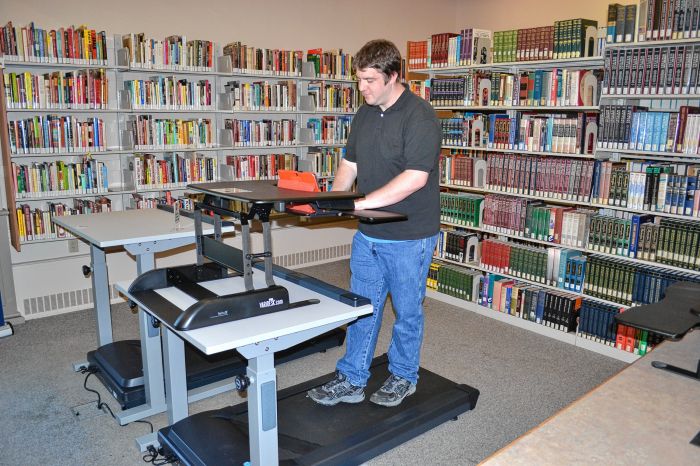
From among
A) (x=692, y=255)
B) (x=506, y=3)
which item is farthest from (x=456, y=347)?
(x=506, y=3)

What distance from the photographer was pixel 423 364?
3.50 m

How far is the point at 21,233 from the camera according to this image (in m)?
4.15

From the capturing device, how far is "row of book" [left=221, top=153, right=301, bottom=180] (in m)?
5.08

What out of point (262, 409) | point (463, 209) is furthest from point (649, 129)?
point (262, 409)

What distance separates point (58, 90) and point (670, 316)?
4155 mm

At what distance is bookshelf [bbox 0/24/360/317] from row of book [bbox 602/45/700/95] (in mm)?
2844

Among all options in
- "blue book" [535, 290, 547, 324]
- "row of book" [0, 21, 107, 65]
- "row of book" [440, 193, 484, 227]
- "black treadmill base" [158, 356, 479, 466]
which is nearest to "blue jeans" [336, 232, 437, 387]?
"black treadmill base" [158, 356, 479, 466]

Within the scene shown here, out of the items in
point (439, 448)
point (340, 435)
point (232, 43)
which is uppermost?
point (232, 43)

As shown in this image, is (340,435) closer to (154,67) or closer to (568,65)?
(568,65)

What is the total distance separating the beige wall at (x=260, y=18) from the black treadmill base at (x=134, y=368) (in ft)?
8.84

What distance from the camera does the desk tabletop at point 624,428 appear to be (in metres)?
1.47

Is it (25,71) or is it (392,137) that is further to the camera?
(25,71)

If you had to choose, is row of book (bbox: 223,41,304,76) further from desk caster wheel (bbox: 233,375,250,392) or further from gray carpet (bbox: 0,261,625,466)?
desk caster wheel (bbox: 233,375,250,392)

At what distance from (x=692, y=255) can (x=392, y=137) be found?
209cm
